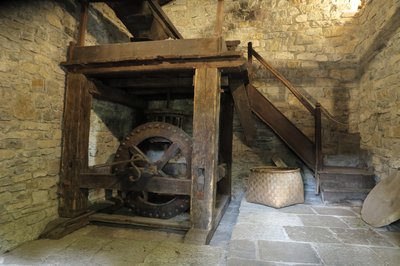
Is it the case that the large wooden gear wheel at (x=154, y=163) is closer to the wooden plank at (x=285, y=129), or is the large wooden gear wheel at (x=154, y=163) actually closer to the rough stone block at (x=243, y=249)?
the rough stone block at (x=243, y=249)

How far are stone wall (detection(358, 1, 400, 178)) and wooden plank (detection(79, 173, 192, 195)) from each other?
2.07m

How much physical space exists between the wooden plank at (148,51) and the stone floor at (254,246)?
5.25ft

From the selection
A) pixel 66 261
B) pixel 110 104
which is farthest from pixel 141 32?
pixel 66 261

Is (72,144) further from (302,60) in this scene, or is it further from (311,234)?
(302,60)

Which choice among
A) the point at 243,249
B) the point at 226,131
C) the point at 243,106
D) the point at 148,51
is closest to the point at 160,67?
the point at 148,51

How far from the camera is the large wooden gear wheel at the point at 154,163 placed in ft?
8.39

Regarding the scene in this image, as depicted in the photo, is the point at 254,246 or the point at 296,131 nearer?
the point at 254,246

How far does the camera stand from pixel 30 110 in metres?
2.20

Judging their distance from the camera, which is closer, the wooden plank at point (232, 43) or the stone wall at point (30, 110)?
the stone wall at point (30, 110)

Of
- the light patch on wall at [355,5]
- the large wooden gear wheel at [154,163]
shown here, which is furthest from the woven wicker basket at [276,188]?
the light patch on wall at [355,5]

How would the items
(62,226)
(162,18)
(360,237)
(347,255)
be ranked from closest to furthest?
(347,255) < (360,237) < (62,226) < (162,18)

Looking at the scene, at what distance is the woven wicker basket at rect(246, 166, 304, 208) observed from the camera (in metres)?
2.60

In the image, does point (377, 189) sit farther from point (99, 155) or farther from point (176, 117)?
point (99, 155)

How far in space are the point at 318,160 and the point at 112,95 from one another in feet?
8.48
